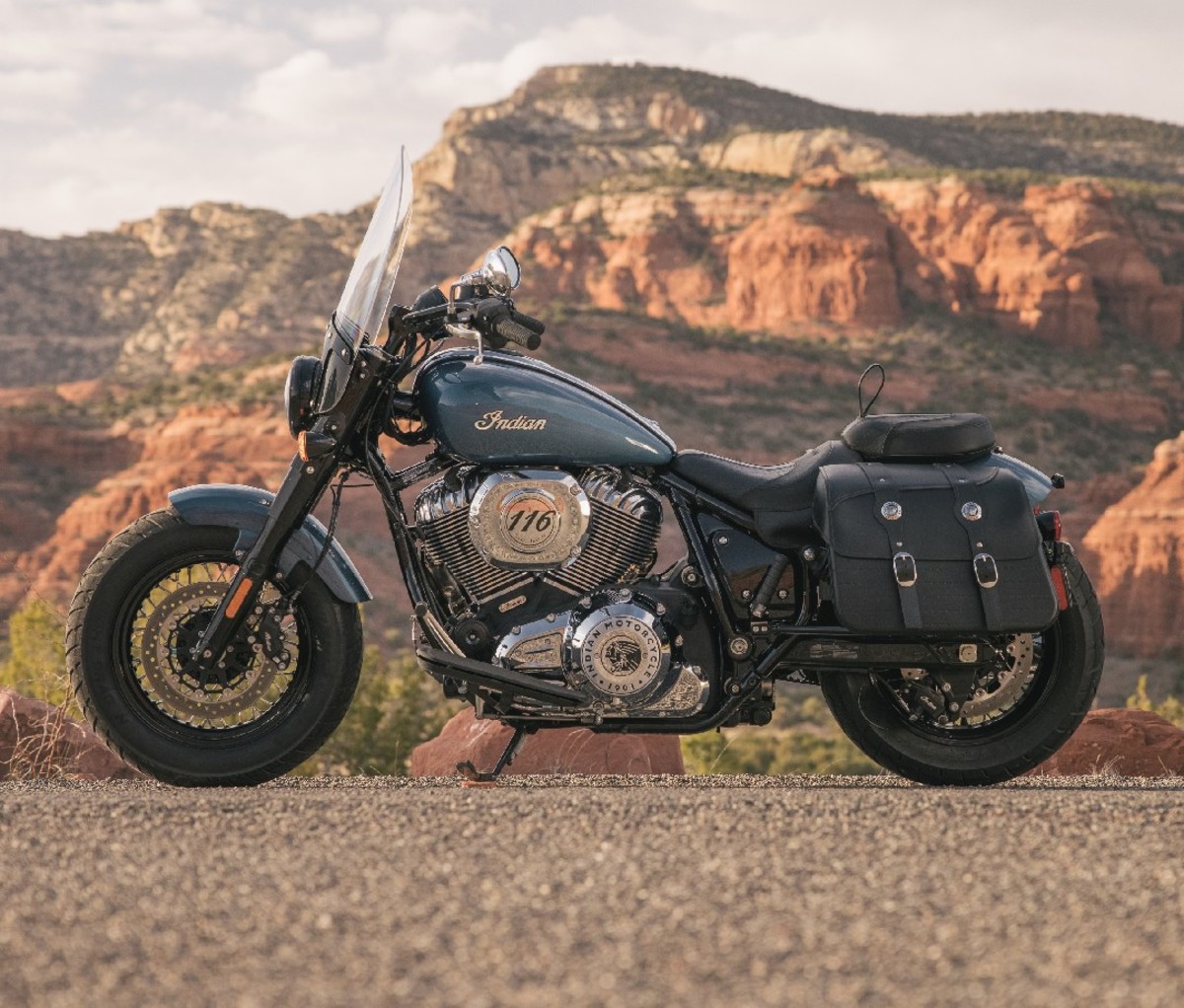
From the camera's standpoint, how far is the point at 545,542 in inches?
208

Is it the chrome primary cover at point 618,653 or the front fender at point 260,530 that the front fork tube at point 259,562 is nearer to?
the front fender at point 260,530

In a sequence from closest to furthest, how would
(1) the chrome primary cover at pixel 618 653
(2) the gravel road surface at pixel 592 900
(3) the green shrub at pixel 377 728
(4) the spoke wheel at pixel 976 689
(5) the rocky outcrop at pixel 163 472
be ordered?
(2) the gravel road surface at pixel 592 900, (1) the chrome primary cover at pixel 618 653, (4) the spoke wheel at pixel 976 689, (3) the green shrub at pixel 377 728, (5) the rocky outcrop at pixel 163 472

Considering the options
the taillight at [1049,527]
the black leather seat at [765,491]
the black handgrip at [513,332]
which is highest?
the black handgrip at [513,332]

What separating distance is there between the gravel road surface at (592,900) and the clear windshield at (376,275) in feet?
5.37

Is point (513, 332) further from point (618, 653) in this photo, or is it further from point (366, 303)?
point (618, 653)

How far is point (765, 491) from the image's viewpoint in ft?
18.0

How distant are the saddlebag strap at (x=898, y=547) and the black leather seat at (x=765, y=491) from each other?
24 centimetres

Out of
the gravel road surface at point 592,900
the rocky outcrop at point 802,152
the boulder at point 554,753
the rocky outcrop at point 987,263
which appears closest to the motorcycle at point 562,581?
the gravel road surface at point 592,900

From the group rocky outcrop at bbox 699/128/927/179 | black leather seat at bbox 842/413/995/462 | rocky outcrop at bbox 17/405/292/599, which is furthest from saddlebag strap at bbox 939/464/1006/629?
rocky outcrop at bbox 699/128/927/179

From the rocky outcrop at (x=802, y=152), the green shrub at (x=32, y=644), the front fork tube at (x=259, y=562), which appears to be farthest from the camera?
the rocky outcrop at (x=802, y=152)

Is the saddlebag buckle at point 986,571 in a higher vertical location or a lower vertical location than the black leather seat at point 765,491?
lower

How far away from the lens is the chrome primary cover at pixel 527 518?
528cm

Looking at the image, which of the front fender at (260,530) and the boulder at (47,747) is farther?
the boulder at (47,747)

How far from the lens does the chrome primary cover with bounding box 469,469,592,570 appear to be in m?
5.28
